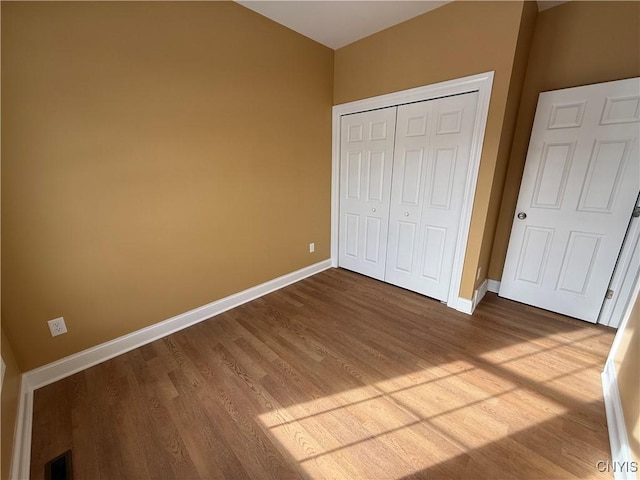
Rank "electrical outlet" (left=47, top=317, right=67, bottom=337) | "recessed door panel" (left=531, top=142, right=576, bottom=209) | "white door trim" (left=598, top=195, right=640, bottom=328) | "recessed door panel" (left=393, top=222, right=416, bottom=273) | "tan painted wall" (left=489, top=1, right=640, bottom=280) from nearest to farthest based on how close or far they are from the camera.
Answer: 1. "electrical outlet" (left=47, top=317, right=67, bottom=337)
2. "tan painted wall" (left=489, top=1, right=640, bottom=280)
3. "white door trim" (left=598, top=195, right=640, bottom=328)
4. "recessed door panel" (left=531, top=142, right=576, bottom=209)
5. "recessed door panel" (left=393, top=222, right=416, bottom=273)

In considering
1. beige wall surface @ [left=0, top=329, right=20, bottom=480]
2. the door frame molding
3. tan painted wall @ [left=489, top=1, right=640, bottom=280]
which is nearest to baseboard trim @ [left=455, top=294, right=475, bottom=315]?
the door frame molding

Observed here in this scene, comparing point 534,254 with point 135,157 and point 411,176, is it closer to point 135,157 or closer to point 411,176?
point 411,176

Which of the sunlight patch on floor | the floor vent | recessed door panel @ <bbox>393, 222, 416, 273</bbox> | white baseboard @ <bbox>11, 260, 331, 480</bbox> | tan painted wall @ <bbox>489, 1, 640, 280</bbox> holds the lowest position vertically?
the floor vent

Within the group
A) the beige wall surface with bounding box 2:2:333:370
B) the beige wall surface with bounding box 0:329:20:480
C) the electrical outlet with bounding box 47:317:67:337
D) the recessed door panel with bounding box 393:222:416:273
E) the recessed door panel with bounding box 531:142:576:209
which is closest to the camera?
the beige wall surface with bounding box 0:329:20:480

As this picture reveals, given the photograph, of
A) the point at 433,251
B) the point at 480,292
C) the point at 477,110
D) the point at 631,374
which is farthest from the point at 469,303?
the point at 477,110

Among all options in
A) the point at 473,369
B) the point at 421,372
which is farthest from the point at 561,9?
the point at 421,372

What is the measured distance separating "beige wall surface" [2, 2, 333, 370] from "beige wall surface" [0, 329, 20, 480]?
0.13m

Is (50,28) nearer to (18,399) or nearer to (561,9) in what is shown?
(18,399)

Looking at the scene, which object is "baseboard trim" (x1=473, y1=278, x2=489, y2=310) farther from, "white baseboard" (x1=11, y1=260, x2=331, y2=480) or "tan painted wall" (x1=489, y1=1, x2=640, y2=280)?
"white baseboard" (x1=11, y1=260, x2=331, y2=480)

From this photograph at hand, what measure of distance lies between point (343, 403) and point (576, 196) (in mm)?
2474

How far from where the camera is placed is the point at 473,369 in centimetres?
177

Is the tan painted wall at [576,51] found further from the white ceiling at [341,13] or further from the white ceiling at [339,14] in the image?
the white ceiling at [339,14]

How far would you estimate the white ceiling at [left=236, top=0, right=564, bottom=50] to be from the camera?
2051 millimetres

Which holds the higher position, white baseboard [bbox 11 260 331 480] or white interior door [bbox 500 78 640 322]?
white interior door [bbox 500 78 640 322]
